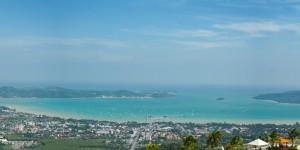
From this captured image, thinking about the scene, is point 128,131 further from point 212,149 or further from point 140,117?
point 212,149

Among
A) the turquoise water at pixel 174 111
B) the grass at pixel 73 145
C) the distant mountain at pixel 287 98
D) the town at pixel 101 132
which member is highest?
the distant mountain at pixel 287 98

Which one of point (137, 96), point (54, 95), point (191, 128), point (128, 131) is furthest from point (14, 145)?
point (137, 96)

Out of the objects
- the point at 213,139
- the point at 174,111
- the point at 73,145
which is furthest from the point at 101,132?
the point at 174,111

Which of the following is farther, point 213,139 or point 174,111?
point 174,111

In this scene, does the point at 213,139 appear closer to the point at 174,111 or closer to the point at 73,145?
the point at 73,145

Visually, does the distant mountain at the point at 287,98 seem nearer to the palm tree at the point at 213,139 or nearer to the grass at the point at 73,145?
the grass at the point at 73,145

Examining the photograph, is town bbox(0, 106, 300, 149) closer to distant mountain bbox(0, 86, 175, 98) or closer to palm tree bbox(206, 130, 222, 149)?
palm tree bbox(206, 130, 222, 149)

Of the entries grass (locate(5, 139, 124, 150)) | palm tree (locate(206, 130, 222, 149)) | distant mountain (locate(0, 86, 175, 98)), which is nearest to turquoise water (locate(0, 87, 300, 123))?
distant mountain (locate(0, 86, 175, 98))

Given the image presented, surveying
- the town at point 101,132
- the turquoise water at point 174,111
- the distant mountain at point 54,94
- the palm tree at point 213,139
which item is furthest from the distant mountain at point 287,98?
the palm tree at point 213,139
